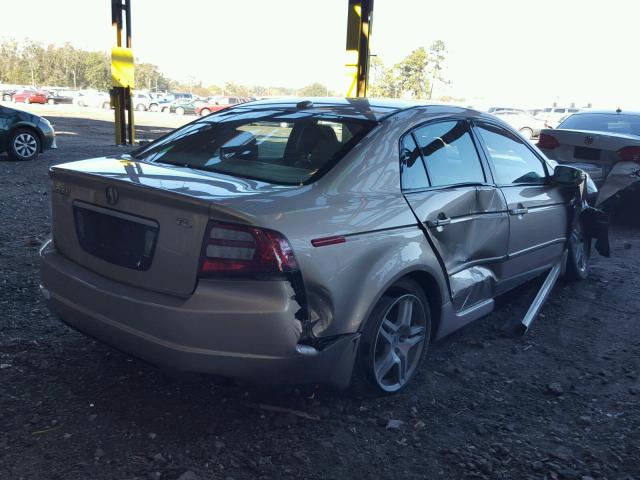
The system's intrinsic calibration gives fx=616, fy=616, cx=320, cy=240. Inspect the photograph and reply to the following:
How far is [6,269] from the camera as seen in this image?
5.11m

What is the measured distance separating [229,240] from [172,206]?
31 centimetres

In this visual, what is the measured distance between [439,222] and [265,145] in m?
1.07

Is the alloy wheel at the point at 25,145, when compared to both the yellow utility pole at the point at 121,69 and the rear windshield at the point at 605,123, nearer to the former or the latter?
the yellow utility pole at the point at 121,69

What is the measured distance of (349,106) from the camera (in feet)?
12.3

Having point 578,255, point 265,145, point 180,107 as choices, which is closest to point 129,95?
point 578,255

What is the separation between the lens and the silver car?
2.59m

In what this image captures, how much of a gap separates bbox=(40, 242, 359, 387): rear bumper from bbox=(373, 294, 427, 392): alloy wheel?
453 mm

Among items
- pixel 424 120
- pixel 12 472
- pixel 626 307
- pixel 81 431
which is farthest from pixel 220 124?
pixel 626 307

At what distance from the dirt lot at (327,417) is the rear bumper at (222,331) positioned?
252mm

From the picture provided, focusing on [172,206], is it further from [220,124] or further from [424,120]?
[424,120]

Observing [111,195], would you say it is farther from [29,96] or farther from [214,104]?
[29,96]

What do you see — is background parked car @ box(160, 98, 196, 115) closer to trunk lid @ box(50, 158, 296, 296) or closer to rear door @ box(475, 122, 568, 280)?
rear door @ box(475, 122, 568, 280)

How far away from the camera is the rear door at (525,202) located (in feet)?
13.8

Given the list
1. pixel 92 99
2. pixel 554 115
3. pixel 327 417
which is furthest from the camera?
pixel 92 99
